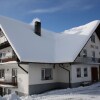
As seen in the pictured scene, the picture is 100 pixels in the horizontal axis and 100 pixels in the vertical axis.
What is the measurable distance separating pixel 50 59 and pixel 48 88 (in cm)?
357

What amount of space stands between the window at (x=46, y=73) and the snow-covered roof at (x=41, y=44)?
1.44 metres

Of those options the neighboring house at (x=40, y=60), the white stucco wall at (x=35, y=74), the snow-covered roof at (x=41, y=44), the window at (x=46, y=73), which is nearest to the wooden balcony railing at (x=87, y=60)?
the neighboring house at (x=40, y=60)

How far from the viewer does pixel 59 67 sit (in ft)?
81.4

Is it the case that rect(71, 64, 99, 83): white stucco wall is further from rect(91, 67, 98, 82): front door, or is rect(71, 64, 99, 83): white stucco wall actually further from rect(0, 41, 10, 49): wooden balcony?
rect(0, 41, 10, 49): wooden balcony

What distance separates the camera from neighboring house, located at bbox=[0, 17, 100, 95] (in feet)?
69.9

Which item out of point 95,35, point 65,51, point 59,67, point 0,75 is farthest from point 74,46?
point 0,75

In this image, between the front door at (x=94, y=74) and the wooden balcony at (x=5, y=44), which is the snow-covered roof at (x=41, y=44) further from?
the front door at (x=94, y=74)

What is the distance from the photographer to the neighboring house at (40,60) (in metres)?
21.3

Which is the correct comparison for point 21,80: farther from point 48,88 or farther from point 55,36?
point 55,36

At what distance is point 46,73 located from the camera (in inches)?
925

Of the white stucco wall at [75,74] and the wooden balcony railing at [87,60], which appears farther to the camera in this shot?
the wooden balcony railing at [87,60]

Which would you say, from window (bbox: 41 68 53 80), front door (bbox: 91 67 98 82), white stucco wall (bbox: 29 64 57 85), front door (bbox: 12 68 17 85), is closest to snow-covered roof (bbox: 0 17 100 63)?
white stucco wall (bbox: 29 64 57 85)

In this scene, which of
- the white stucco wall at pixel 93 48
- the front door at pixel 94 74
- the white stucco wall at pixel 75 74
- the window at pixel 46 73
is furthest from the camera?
the front door at pixel 94 74

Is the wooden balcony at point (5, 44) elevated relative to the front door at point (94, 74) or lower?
elevated
